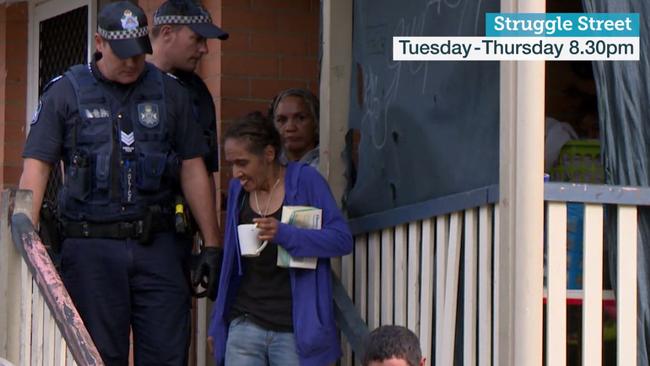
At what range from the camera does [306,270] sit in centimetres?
605

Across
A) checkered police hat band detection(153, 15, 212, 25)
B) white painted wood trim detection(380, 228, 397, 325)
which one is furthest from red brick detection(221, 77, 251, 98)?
white painted wood trim detection(380, 228, 397, 325)

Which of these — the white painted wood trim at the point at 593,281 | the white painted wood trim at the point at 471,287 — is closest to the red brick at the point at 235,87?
the white painted wood trim at the point at 471,287

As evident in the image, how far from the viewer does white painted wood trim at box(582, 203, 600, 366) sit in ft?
17.3

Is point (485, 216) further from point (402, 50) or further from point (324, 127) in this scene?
point (324, 127)

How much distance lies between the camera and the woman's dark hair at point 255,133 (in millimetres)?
6109

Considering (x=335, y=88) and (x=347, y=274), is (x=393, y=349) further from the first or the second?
(x=335, y=88)

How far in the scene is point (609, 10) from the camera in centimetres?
541

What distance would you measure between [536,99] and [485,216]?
524mm

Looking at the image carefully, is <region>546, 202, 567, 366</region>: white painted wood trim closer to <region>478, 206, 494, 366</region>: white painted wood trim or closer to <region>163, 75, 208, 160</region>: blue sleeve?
<region>478, 206, 494, 366</region>: white painted wood trim

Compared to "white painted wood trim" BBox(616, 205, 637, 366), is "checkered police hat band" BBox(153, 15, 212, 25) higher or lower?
higher

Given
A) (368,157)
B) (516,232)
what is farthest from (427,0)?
(516,232)

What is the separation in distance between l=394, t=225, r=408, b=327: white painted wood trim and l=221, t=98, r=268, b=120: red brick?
6.44ft

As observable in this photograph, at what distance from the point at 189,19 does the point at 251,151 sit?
3.79ft

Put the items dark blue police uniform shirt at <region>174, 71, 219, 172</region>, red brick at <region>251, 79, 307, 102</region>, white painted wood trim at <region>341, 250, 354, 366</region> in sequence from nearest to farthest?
white painted wood trim at <region>341, 250, 354, 366</region>
dark blue police uniform shirt at <region>174, 71, 219, 172</region>
red brick at <region>251, 79, 307, 102</region>
